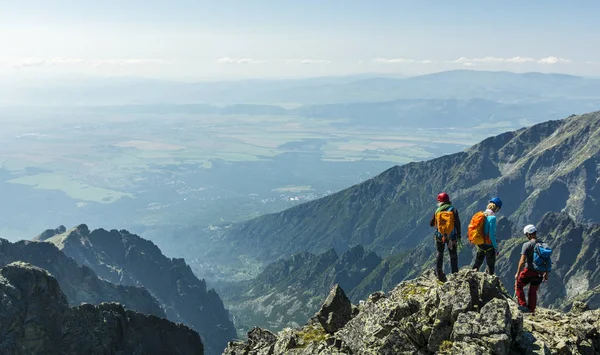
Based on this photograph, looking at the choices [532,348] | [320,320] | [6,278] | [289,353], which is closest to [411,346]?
[532,348]

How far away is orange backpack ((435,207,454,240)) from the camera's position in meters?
33.4

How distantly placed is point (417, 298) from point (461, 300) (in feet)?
14.3

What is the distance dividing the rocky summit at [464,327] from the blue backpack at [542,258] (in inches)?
125

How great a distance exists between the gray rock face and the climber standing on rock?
49.0ft

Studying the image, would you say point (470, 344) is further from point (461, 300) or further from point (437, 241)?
point (437, 241)

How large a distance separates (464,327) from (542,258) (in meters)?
9.44

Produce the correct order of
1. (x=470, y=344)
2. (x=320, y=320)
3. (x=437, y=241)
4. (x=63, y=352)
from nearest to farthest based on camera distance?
1. (x=470, y=344)
2. (x=437, y=241)
3. (x=320, y=320)
4. (x=63, y=352)

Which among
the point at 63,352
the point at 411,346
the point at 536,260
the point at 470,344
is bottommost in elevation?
the point at 63,352

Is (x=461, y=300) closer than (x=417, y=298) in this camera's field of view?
Yes

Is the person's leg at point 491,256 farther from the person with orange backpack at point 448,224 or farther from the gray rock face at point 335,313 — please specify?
the gray rock face at point 335,313

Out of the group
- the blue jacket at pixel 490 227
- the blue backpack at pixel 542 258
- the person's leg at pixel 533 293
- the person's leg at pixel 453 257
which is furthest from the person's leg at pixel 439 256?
the blue backpack at pixel 542 258

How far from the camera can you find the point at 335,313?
1603 inches

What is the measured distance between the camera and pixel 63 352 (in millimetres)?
84500

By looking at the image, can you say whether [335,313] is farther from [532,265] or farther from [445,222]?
[532,265]
